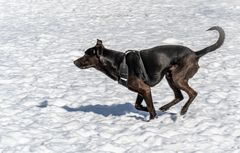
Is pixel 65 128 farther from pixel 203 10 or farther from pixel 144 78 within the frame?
pixel 203 10

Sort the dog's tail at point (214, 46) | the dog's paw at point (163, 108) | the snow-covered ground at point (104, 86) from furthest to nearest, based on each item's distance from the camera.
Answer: the dog's paw at point (163, 108) < the dog's tail at point (214, 46) < the snow-covered ground at point (104, 86)

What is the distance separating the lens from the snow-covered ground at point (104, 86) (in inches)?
295

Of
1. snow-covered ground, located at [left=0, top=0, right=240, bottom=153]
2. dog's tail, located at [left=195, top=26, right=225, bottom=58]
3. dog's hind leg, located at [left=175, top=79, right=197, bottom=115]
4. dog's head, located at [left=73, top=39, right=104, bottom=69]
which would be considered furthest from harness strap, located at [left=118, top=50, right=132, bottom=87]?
dog's tail, located at [left=195, top=26, right=225, bottom=58]

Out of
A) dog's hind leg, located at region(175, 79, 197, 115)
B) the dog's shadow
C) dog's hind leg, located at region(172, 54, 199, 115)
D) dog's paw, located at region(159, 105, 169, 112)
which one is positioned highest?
dog's hind leg, located at region(172, 54, 199, 115)

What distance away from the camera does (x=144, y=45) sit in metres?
14.9

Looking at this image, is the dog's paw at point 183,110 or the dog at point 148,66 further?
the dog's paw at point 183,110

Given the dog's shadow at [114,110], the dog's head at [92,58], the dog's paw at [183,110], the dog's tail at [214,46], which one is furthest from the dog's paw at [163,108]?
the dog's head at [92,58]

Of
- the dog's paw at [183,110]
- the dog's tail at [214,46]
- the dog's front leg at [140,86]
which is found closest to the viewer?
the dog's front leg at [140,86]

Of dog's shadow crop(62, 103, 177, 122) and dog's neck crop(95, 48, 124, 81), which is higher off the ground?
dog's neck crop(95, 48, 124, 81)

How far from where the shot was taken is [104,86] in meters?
11.0

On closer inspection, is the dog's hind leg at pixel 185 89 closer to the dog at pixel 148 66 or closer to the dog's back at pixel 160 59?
the dog at pixel 148 66

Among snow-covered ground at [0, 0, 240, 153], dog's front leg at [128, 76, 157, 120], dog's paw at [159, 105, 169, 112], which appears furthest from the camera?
dog's paw at [159, 105, 169, 112]

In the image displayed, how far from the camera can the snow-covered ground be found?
24.6 feet

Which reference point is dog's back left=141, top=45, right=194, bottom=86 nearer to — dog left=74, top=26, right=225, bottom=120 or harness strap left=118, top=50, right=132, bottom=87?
dog left=74, top=26, right=225, bottom=120
